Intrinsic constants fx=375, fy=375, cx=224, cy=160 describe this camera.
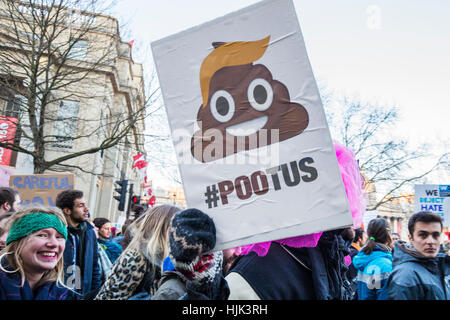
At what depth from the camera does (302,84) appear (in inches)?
69.1

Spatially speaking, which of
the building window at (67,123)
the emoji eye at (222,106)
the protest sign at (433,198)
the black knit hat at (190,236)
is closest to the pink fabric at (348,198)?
the black knit hat at (190,236)

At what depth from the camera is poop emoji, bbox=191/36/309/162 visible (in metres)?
1.78

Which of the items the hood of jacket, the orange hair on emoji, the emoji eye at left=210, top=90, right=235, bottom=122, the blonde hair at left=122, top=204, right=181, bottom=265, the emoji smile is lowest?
the hood of jacket

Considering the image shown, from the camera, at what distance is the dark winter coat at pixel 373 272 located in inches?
160

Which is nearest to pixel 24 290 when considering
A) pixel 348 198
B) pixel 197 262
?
pixel 197 262

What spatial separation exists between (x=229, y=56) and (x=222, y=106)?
10.3 inches

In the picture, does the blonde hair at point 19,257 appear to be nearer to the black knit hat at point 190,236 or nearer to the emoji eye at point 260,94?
the black knit hat at point 190,236

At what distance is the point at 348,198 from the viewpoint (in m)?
1.87

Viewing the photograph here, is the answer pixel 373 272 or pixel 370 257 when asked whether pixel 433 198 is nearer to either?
pixel 370 257

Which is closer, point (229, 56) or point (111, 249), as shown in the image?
point (229, 56)

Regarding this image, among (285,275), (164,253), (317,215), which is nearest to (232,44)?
(317,215)

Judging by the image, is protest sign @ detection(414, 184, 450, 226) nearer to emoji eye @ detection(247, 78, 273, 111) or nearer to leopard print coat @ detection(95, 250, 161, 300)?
leopard print coat @ detection(95, 250, 161, 300)

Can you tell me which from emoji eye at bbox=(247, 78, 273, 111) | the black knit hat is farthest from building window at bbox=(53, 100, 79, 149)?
the black knit hat
